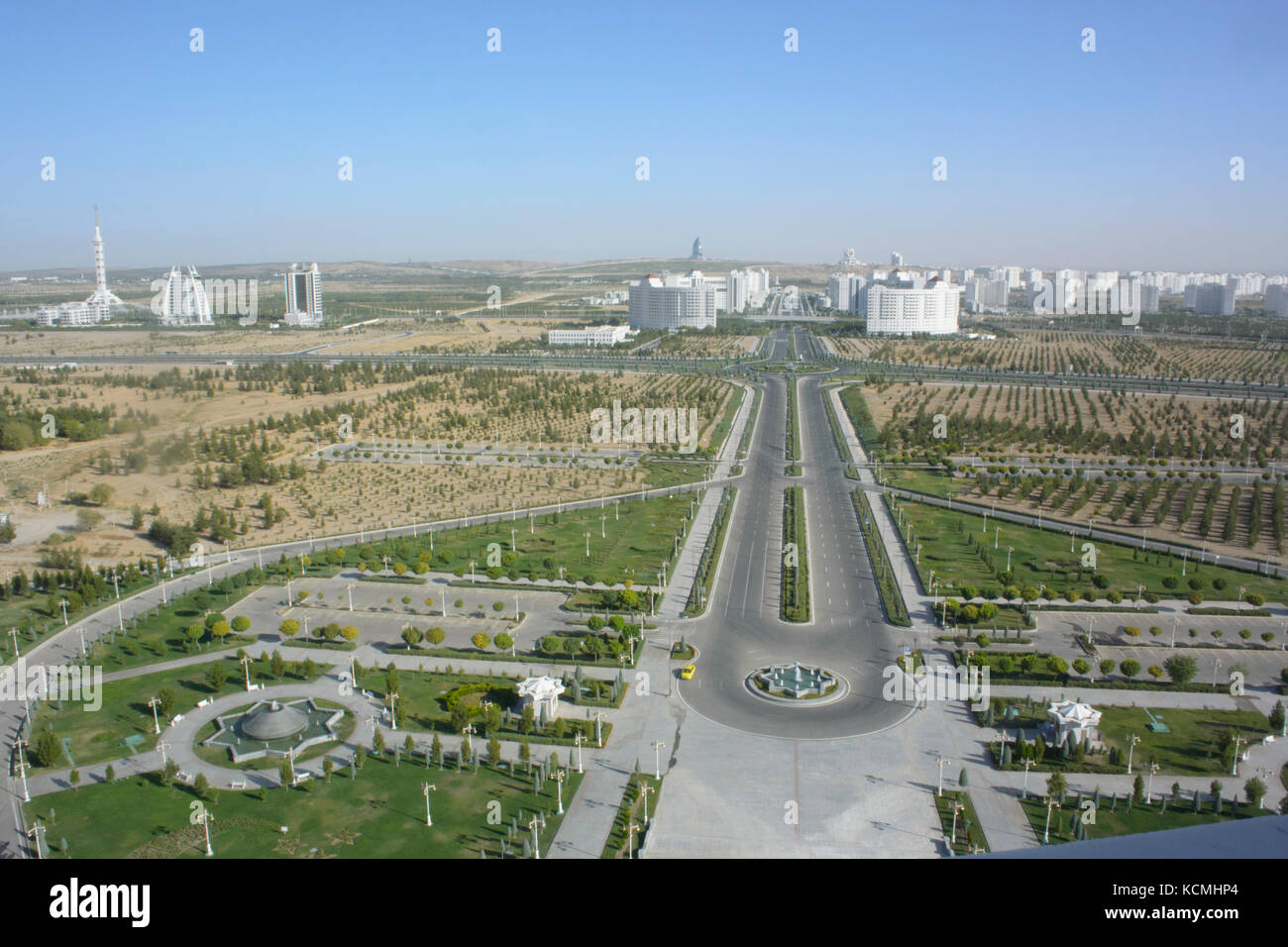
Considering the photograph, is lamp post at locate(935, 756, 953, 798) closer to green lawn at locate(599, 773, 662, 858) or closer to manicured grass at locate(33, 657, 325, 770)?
green lawn at locate(599, 773, 662, 858)

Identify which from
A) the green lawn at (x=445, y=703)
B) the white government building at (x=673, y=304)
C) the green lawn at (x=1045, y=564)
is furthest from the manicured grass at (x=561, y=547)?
the white government building at (x=673, y=304)

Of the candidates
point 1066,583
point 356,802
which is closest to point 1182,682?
point 1066,583

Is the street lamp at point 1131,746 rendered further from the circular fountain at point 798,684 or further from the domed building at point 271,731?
the domed building at point 271,731

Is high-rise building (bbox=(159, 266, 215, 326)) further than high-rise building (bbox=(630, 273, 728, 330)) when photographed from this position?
No

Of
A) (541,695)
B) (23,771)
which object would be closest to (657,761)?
(541,695)

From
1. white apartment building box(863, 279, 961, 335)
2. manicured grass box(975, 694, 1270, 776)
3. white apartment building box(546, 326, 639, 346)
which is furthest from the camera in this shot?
white apartment building box(863, 279, 961, 335)

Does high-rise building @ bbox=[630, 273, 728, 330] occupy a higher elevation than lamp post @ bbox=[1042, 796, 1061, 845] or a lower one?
higher

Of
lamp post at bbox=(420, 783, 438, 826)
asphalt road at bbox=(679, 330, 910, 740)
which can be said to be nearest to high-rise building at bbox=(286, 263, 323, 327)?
asphalt road at bbox=(679, 330, 910, 740)
